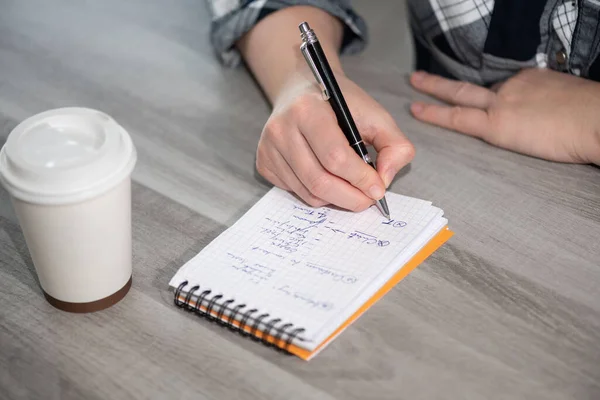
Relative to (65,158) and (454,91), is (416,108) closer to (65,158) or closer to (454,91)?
(454,91)

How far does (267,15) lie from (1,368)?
2.12ft

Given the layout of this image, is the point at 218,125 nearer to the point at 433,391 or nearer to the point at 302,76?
the point at 302,76

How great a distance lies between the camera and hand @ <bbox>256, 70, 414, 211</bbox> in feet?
2.68

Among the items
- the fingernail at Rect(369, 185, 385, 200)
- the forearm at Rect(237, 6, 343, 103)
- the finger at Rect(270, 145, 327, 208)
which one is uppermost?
the forearm at Rect(237, 6, 343, 103)

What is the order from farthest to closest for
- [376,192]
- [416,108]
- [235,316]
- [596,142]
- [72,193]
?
[416,108]
[596,142]
[376,192]
[235,316]
[72,193]

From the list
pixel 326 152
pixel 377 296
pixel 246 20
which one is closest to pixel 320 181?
pixel 326 152

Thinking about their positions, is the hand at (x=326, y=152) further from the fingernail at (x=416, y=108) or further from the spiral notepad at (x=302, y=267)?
the fingernail at (x=416, y=108)

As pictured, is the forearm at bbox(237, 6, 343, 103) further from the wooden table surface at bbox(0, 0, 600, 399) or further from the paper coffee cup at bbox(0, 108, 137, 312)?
the paper coffee cup at bbox(0, 108, 137, 312)

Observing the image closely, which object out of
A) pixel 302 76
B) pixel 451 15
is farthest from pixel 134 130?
pixel 451 15

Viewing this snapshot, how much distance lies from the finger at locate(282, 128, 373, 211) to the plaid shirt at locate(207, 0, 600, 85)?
0.33m

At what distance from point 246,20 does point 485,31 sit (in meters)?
0.35

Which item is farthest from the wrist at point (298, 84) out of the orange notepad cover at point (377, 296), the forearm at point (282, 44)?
the orange notepad cover at point (377, 296)

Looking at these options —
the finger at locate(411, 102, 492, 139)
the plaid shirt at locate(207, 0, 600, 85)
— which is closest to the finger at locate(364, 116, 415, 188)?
the finger at locate(411, 102, 492, 139)

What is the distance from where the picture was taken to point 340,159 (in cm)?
81
